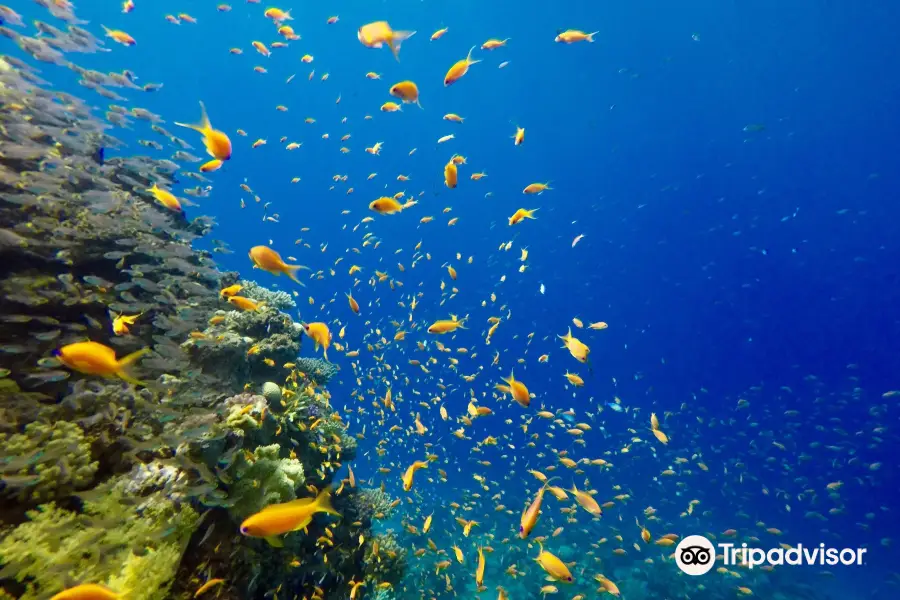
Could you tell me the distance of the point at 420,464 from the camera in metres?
7.14

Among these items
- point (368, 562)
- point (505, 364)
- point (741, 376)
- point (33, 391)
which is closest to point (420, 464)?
point (368, 562)

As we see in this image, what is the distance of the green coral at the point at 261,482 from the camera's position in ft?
12.7

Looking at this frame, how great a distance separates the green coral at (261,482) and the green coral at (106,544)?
0.45m

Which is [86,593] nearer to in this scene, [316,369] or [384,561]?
[384,561]

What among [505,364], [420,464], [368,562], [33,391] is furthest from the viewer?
[505,364]

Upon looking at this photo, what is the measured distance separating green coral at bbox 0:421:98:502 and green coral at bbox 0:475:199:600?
18 centimetres

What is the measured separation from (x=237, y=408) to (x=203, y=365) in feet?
6.03

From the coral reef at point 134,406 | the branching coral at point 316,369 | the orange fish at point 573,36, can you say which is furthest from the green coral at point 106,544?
the orange fish at point 573,36

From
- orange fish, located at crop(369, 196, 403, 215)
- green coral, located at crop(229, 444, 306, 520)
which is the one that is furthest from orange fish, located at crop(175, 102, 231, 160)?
green coral, located at crop(229, 444, 306, 520)

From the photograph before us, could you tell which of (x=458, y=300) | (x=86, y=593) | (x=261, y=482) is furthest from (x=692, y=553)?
(x=458, y=300)

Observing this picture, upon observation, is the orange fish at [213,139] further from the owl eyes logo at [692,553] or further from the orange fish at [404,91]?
the owl eyes logo at [692,553]

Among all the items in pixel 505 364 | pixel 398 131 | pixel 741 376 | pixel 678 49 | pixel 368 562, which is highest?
pixel 678 49

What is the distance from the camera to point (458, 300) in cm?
7075

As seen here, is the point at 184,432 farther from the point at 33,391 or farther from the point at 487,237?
the point at 487,237
